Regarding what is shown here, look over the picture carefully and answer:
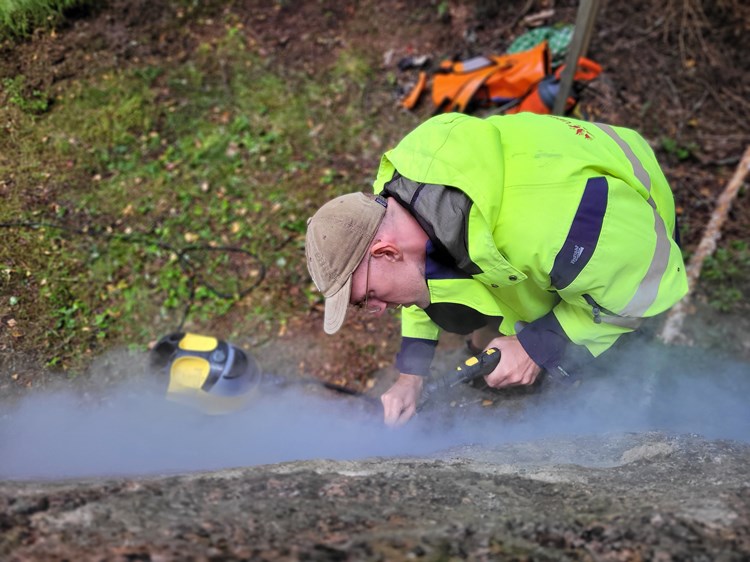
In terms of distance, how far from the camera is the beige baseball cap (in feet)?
6.66

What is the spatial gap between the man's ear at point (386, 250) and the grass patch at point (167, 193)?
2.19m

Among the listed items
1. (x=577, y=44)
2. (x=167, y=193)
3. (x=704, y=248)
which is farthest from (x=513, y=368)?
(x=167, y=193)

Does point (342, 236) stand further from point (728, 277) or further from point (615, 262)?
point (728, 277)

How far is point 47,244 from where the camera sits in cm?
387

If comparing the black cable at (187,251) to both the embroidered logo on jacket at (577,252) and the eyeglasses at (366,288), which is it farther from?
the embroidered logo on jacket at (577,252)

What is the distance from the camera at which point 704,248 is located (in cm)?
393

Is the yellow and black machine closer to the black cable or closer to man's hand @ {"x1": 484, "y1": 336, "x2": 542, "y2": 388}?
Answer: the black cable

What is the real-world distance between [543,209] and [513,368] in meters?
0.91

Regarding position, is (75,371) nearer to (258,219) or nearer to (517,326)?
(258,219)

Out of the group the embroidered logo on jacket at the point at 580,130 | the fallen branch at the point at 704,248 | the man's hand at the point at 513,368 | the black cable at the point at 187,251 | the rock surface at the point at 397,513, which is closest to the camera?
the rock surface at the point at 397,513

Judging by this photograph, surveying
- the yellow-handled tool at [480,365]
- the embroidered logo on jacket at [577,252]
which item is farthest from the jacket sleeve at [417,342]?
the embroidered logo on jacket at [577,252]

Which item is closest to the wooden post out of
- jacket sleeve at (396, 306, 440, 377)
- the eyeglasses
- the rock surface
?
jacket sleeve at (396, 306, 440, 377)

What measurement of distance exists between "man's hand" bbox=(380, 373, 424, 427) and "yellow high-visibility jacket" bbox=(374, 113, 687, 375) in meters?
0.71

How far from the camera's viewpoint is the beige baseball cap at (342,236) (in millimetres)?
2029
